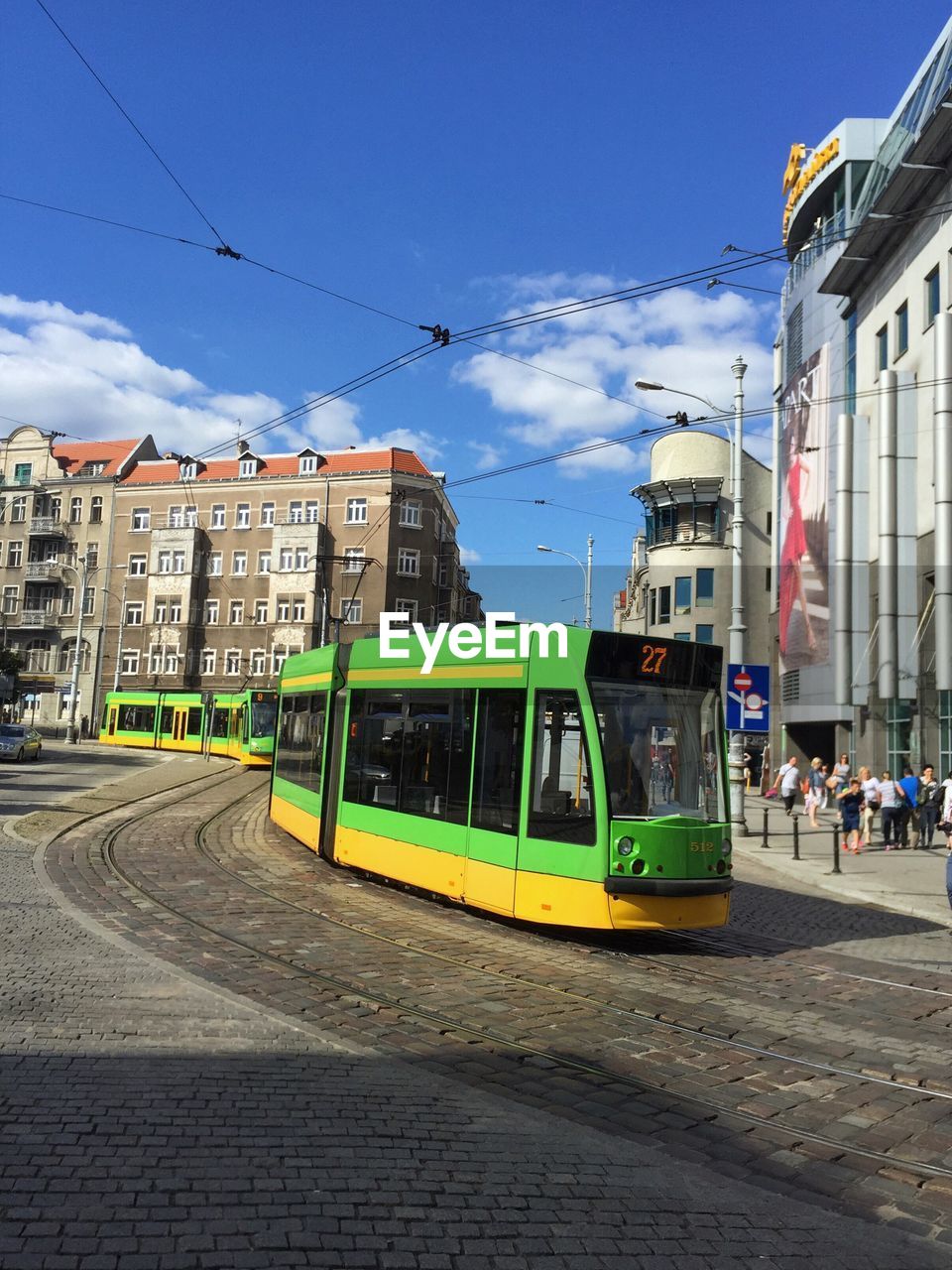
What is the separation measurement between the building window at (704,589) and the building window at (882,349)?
22994 millimetres

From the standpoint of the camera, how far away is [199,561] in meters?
61.0

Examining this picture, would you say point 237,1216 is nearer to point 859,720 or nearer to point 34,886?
point 34,886

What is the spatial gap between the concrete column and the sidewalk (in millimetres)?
4684

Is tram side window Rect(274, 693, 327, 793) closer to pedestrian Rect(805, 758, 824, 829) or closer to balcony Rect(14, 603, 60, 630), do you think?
pedestrian Rect(805, 758, 824, 829)

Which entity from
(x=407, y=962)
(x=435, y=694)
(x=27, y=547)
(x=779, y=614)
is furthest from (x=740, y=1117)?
(x=27, y=547)

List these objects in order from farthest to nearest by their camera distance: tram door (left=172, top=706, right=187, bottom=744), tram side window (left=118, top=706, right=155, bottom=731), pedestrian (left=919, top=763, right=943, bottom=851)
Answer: tram side window (left=118, top=706, right=155, bottom=731)
tram door (left=172, top=706, right=187, bottom=744)
pedestrian (left=919, top=763, right=943, bottom=851)

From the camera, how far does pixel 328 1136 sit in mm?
4797

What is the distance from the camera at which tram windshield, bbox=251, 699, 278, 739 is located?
3662 cm

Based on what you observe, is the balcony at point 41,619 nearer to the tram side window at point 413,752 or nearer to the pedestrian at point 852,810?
the pedestrian at point 852,810

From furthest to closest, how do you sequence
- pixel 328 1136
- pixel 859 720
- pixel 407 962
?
1. pixel 859 720
2. pixel 407 962
3. pixel 328 1136

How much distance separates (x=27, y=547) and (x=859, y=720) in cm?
5340

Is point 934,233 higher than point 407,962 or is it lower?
higher

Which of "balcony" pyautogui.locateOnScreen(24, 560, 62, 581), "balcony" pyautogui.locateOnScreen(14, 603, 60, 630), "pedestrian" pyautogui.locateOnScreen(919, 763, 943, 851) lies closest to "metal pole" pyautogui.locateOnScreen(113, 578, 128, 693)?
"balcony" pyautogui.locateOnScreen(24, 560, 62, 581)

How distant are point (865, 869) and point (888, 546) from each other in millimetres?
11572
